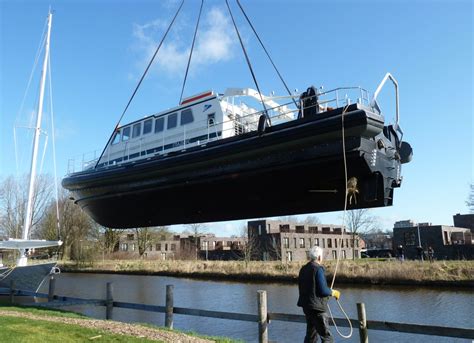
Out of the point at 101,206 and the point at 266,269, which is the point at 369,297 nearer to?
the point at 266,269

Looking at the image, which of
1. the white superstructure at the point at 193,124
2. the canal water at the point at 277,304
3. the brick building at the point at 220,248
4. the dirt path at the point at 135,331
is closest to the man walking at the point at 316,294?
the dirt path at the point at 135,331

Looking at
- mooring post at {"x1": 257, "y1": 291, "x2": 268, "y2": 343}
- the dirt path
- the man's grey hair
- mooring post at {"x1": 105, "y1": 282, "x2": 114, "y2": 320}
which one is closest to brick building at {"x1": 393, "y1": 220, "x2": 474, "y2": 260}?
mooring post at {"x1": 105, "y1": 282, "x2": 114, "y2": 320}

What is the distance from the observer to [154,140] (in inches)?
522

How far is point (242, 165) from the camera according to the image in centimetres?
970

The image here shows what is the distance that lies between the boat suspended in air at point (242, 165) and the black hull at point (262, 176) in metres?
0.02

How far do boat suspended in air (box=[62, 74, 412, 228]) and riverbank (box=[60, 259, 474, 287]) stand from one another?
15.9 metres

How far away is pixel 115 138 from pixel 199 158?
19.0 feet

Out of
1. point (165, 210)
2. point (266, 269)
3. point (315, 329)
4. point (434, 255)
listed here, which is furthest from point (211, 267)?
point (315, 329)

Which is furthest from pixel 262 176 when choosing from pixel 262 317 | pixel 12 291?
pixel 12 291

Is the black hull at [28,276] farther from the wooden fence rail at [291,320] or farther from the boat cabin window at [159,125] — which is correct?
the boat cabin window at [159,125]

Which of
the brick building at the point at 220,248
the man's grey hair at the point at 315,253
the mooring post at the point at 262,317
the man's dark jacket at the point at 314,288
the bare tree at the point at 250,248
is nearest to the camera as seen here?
the man's dark jacket at the point at 314,288

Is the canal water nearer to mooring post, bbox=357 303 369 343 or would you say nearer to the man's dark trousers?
mooring post, bbox=357 303 369 343

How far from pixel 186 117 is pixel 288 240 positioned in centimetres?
4040

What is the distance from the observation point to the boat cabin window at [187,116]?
12469 mm
